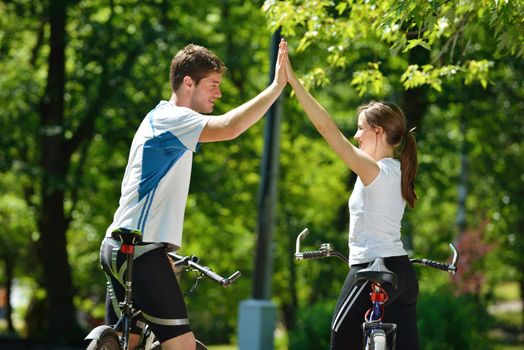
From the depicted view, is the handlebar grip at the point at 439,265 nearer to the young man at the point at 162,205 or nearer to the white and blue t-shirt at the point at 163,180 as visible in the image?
the young man at the point at 162,205

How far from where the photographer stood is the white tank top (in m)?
5.47

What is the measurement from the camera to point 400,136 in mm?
5699

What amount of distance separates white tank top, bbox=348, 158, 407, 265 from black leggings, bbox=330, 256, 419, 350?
0.06 meters

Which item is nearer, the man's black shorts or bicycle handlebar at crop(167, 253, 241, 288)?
the man's black shorts

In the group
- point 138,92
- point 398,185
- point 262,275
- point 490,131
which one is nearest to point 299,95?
point 398,185

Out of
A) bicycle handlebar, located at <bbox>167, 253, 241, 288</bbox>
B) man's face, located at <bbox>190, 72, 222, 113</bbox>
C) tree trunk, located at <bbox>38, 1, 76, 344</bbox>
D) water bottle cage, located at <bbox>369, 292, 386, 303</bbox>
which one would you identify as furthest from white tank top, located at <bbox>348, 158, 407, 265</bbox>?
tree trunk, located at <bbox>38, 1, 76, 344</bbox>

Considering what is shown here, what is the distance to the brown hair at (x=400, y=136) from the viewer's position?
221 inches

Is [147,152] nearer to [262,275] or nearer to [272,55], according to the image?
[272,55]

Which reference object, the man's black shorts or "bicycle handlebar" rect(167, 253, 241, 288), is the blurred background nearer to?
"bicycle handlebar" rect(167, 253, 241, 288)

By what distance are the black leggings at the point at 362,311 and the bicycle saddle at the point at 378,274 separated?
0.26m

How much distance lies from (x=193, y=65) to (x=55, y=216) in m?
16.4

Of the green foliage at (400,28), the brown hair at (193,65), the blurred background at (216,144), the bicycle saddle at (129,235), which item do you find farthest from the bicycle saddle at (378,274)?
the blurred background at (216,144)

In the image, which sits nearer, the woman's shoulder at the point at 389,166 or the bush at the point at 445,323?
the woman's shoulder at the point at 389,166

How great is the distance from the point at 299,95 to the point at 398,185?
72cm
